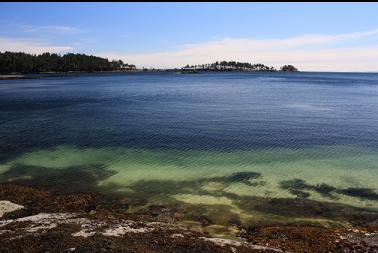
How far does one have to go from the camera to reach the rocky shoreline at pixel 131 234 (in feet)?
57.9

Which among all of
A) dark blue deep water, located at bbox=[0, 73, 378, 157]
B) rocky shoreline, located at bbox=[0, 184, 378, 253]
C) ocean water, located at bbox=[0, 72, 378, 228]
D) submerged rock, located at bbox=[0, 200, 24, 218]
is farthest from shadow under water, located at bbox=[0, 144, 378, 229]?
dark blue deep water, located at bbox=[0, 73, 378, 157]

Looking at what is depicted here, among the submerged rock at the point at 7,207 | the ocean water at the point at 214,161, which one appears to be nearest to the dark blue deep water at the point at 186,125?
the ocean water at the point at 214,161

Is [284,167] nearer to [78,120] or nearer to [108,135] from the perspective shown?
[108,135]

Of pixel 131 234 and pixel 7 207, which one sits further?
pixel 7 207

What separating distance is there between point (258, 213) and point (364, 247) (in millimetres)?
7308

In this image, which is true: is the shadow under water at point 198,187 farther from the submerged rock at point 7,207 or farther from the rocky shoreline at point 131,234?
the submerged rock at point 7,207

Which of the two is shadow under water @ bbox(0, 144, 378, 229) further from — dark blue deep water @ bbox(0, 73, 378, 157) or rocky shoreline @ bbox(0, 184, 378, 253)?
dark blue deep water @ bbox(0, 73, 378, 157)

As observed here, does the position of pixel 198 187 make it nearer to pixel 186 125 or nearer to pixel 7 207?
pixel 7 207

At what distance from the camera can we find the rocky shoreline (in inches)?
695

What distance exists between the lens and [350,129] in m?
53.7

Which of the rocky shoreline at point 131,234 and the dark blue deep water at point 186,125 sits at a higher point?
the dark blue deep water at point 186,125

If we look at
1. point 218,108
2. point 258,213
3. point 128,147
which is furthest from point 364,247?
point 218,108

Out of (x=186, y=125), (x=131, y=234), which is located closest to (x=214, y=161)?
(x=131, y=234)

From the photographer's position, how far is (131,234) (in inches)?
773
